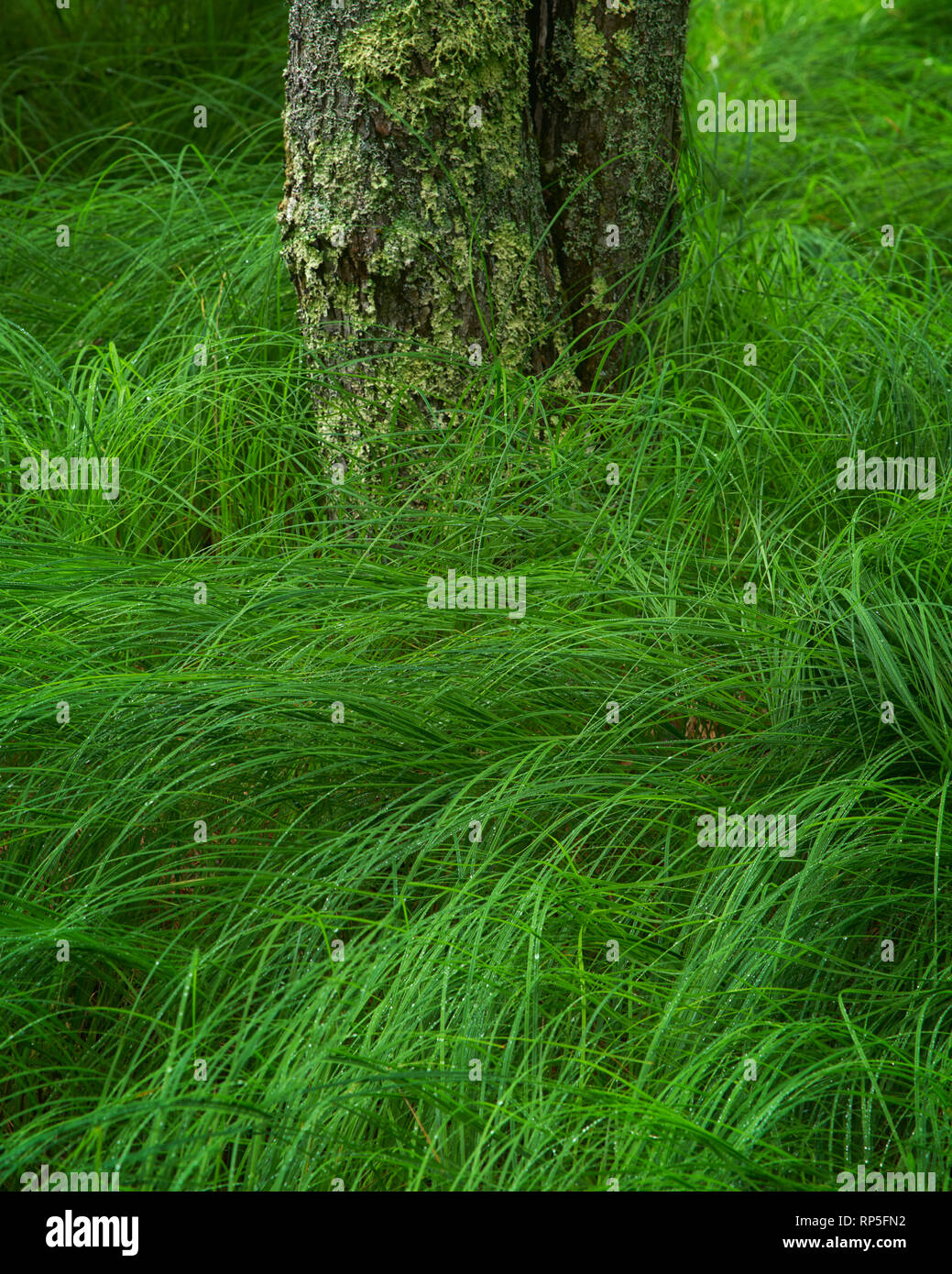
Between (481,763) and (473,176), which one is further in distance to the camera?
(473,176)

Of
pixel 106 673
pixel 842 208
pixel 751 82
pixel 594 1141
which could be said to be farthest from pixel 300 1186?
pixel 751 82

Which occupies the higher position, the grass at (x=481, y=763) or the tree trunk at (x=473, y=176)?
the tree trunk at (x=473, y=176)

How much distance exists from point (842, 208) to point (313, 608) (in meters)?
2.68

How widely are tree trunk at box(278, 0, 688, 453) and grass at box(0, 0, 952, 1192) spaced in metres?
0.14

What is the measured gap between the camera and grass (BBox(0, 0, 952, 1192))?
1410 millimetres

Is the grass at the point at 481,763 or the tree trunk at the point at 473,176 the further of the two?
the tree trunk at the point at 473,176

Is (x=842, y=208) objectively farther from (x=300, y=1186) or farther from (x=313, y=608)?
(x=300, y=1186)

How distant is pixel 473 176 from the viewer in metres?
2.43

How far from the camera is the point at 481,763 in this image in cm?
180

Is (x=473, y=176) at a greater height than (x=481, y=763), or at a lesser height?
greater

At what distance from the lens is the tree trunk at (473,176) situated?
2.37m

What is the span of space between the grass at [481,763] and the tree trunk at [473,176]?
0.14 m

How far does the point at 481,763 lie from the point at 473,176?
4.17 ft

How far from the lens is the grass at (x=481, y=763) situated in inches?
55.5
